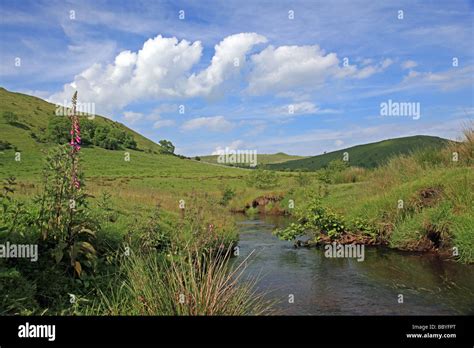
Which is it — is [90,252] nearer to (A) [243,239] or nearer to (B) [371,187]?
(A) [243,239]

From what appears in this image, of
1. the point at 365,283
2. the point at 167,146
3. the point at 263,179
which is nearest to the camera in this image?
the point at 365,283

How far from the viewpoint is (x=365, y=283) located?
1108 cm

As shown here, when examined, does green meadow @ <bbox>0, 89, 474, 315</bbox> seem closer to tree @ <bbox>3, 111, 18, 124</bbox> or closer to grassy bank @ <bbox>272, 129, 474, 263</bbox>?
grassy bank @ <bbox>272, 129, 474, 263</bbox>

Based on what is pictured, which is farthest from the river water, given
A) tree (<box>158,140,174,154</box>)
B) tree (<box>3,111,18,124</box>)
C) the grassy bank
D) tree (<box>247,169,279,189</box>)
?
tree (<box>158,140,174,154</box>)

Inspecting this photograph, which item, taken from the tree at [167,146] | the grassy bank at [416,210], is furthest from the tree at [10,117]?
the grassy bank at [416,210]

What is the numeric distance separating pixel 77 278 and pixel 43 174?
82.3 inches

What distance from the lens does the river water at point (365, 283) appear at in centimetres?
905

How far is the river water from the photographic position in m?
9.05

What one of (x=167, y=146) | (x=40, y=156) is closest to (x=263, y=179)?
(x=40, y=156)

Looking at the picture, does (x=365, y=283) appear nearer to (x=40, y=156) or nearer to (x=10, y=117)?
(x=40, y=156)

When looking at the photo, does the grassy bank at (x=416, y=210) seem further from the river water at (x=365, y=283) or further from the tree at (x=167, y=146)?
the tree at (x=167, y=146)

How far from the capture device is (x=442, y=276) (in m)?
11.3

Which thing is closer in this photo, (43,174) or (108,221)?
(43,174)
